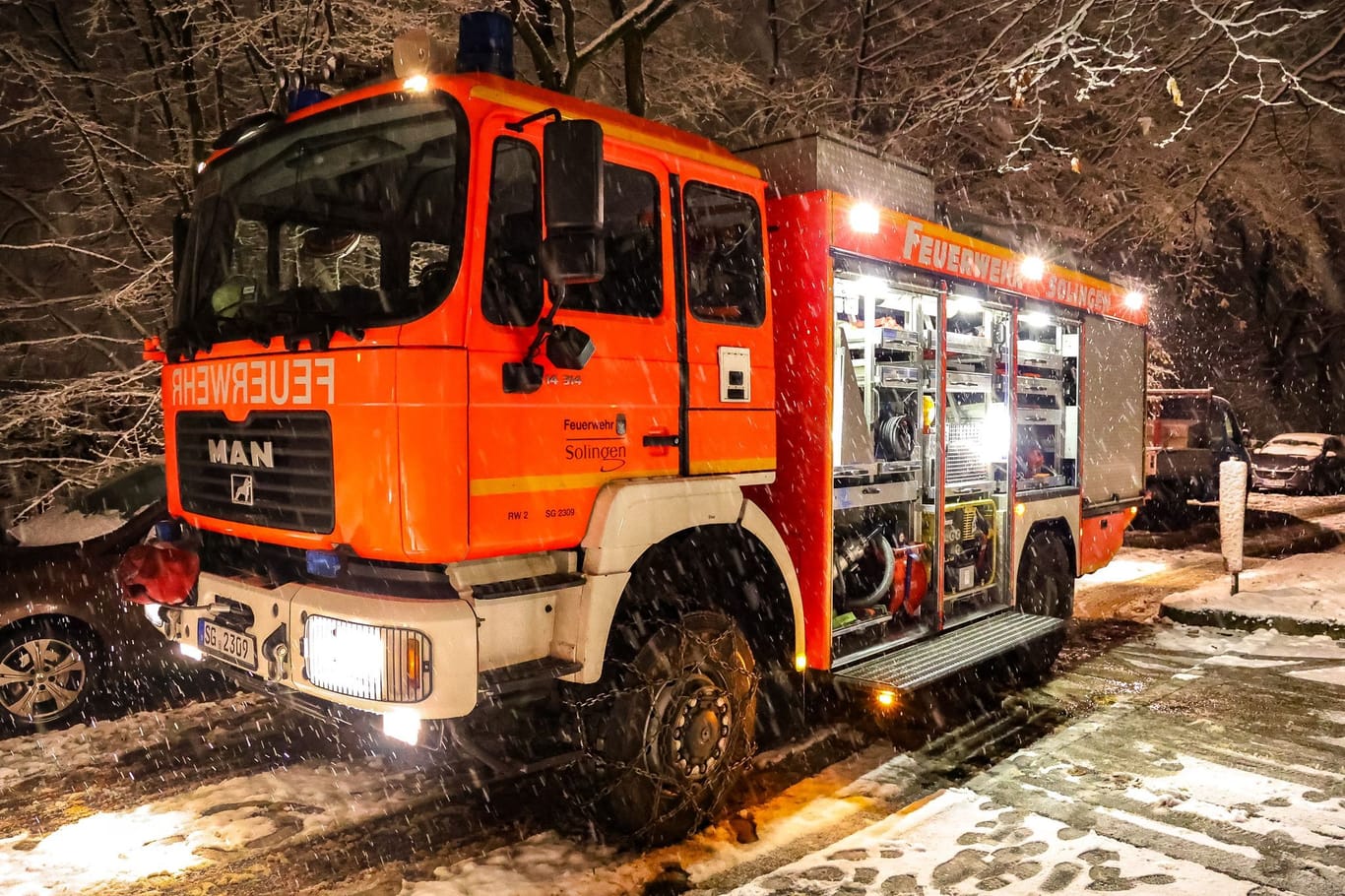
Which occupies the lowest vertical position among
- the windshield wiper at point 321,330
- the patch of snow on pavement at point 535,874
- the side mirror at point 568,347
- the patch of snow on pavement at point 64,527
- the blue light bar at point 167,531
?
the patch of snow on pavement at point 535,874

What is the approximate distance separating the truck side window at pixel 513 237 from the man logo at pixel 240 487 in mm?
1330

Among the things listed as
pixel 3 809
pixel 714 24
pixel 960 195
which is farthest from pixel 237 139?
pixel 960 195

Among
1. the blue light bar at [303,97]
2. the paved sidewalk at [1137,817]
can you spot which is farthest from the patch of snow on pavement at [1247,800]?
the blue light bar at [303,97]

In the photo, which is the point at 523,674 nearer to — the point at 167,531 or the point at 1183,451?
the point at 167,531

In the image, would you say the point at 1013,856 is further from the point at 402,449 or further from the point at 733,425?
the point at 402,449

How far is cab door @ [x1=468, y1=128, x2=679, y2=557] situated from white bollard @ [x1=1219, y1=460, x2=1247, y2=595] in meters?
6.61

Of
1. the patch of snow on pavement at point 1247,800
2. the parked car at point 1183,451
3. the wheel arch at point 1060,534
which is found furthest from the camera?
the parked car at point 1183,451

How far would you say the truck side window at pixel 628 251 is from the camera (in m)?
4.00

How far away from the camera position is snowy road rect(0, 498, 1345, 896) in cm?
381

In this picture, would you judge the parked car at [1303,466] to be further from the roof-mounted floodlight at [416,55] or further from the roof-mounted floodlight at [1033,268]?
the roof-mounted floodlight at [416,55]

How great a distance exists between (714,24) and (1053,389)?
27.9 ft

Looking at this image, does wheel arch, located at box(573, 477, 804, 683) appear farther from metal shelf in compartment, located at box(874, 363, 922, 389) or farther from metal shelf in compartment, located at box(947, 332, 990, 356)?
metal shelf in compartment, located at box(947, 332, 990, 356)

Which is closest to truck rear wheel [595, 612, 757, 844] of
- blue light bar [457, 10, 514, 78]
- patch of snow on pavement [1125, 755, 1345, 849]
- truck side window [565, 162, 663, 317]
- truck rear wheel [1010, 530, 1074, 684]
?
truck side window [565, 162, 663, 317]

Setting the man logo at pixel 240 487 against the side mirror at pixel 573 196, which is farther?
the man logo at pixel 240 487
